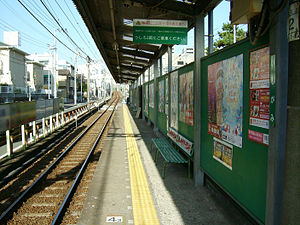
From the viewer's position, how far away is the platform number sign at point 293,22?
2.61 m

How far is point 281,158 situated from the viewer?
2742 millimetres

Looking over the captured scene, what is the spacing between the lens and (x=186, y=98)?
261 inches

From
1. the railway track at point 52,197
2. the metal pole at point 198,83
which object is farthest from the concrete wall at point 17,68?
the metal pole at point 198,83

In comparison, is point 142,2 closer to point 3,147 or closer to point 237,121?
point 237,121

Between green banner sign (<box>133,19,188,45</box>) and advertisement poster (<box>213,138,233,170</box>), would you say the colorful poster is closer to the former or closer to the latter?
advertisement poster (<box>213,138,233,170</box>)

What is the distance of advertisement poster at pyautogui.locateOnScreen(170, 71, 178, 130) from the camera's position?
7.80 meters

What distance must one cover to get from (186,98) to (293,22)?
4.05 m

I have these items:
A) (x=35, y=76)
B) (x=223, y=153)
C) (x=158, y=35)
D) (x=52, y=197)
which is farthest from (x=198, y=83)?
(x=35, y=76)

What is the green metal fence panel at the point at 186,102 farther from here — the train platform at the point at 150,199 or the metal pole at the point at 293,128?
the metal pole at the point at 293,128

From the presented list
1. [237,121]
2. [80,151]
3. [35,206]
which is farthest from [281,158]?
[80,151]

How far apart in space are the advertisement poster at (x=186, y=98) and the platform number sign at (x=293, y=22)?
350 cm

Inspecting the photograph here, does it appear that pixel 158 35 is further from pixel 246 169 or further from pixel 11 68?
pixel 11 68

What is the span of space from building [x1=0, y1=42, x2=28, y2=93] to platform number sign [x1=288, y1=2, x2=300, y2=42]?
36.8 metres

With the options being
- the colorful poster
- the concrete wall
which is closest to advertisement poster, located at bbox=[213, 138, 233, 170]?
the colorful poster
